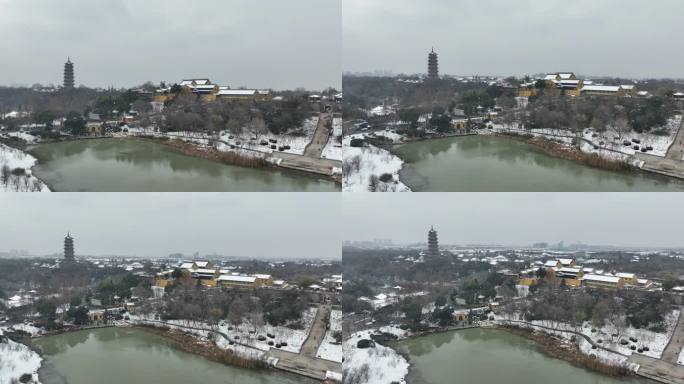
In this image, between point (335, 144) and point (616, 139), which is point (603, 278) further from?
point (335, 144)

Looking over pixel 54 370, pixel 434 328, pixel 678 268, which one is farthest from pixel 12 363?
pixel 678 268

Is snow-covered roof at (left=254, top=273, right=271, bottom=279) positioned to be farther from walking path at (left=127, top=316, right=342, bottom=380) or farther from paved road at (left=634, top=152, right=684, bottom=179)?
paved road at (left=634, top=152, right=684, bottom=179)

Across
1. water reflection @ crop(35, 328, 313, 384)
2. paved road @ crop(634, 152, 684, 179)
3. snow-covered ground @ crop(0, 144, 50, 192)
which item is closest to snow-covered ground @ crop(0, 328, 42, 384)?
water reflection @ crop(35, 328, 313, 384)

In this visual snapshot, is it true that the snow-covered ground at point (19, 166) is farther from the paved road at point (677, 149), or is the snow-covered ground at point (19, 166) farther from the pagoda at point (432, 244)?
the paved road at point (677, 149)

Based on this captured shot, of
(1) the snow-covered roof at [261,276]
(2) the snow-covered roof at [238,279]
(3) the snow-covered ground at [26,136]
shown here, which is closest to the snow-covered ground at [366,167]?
(1) the snow-covered roof at [261,276]

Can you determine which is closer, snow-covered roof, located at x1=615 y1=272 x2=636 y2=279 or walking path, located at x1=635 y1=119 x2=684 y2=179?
walking path, located at x1=635 y1=119 x2=684 y2=179

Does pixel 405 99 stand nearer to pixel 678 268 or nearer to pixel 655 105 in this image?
pixel 655 105
